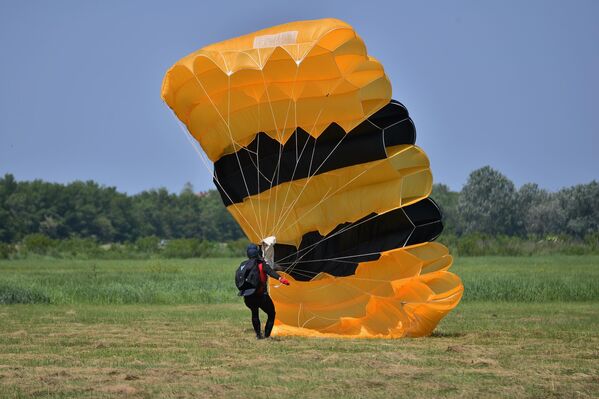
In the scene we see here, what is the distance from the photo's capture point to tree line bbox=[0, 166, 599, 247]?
3745 inches

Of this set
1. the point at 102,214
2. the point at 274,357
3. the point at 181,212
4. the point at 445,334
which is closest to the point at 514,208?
the point at 181,212

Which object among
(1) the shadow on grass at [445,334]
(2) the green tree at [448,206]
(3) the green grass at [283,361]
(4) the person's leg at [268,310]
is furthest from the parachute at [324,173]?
(2) the green tree at [448,206]

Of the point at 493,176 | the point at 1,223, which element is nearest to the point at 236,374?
the point at 1,223

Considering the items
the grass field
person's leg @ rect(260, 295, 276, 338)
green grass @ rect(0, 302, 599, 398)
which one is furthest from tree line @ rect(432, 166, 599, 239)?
person's leg @ rect(260, 295, 276, 338)

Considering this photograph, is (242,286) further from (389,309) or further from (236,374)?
(236,374)

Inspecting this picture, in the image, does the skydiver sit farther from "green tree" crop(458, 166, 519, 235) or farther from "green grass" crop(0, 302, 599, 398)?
"green tree" crop(458, 166, 519, 235)

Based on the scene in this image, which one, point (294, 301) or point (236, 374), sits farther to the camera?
point (294, 301)

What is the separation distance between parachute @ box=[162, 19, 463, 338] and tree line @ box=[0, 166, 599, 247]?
8129 centimetres

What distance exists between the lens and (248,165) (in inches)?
556

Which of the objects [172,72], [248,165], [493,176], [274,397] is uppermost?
[493,176]

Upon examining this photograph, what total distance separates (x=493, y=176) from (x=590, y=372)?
102 m

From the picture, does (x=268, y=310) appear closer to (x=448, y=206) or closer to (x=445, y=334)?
(x=445, y=334)

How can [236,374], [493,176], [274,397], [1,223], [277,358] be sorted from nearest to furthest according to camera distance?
[274,397] < [236,374] < [277,358] < [1,223] < [493,176]

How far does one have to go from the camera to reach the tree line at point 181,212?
312 feet
